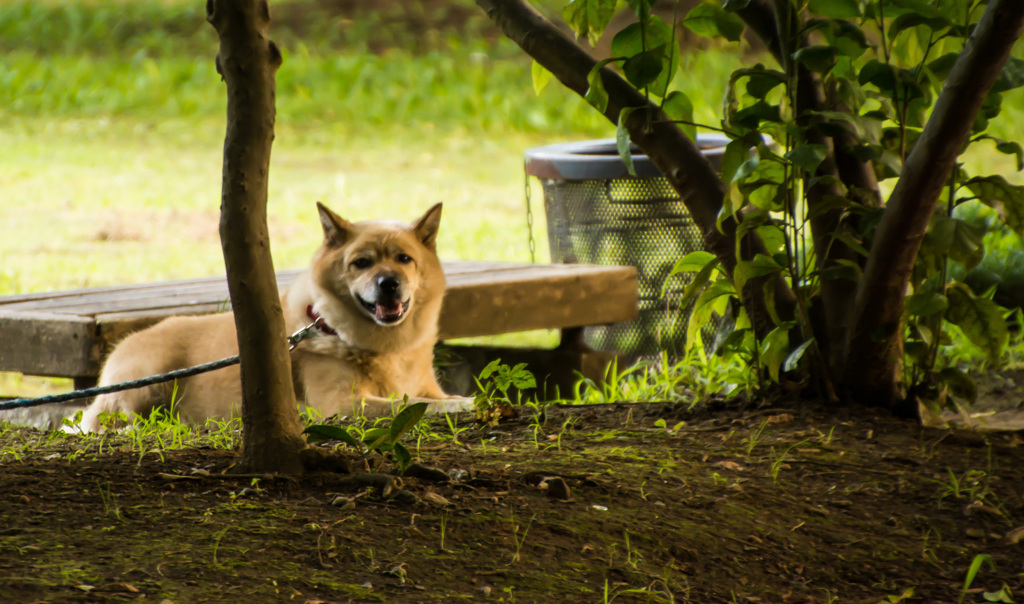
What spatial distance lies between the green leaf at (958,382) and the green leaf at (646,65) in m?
1.14

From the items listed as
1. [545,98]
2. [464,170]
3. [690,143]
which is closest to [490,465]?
[690,143]

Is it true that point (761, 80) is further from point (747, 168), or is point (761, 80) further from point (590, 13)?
point (590, 13)

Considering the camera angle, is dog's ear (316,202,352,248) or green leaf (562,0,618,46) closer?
green leaf (562,0,618,46)

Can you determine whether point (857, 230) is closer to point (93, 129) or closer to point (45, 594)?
point (45, 594)

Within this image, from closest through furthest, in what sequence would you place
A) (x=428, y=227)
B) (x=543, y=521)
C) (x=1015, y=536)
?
(x=543, y=521) → (x=1015, y=536) → (x=428, y=227)

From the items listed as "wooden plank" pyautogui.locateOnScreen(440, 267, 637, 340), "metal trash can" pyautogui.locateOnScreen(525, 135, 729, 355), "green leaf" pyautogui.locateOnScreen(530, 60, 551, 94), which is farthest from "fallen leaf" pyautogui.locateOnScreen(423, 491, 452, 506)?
"metal trash can" pyautogui.locateOnScreen(525, 135, 729, 355)

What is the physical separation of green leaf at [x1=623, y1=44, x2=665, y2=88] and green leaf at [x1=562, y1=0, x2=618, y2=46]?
29 cm

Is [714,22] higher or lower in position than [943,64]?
higher

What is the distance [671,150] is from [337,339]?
1.43 metres

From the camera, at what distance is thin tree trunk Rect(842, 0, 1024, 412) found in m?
2.58

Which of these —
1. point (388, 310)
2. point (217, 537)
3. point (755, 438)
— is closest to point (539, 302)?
point (388, 310)

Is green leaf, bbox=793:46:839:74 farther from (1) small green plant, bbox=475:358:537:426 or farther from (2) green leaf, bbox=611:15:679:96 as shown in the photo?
(1) small green plant, bbox=475:358:537:426

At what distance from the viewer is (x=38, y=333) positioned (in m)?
3.87

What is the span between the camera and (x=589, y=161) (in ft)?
16.6
